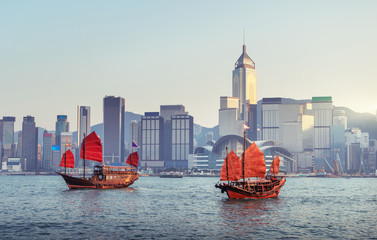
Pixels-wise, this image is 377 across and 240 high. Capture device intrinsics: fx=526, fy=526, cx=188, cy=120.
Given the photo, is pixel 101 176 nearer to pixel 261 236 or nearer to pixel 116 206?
pixel 116 206

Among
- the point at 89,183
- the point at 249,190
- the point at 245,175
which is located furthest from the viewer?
the point at 89,183

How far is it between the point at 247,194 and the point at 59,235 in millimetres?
51634

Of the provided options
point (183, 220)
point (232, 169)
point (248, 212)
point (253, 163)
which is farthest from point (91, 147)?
point (183, 220)

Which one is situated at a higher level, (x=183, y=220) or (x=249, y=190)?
(x=249, y=190)

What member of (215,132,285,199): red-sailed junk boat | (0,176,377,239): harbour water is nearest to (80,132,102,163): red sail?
(0,176,377,239): harbour water

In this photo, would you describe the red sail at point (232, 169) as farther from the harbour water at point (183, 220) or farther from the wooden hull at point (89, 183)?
the wooden hull at point (89, 183)

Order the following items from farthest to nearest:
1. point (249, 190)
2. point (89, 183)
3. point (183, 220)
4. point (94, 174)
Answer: point (94, 174)
point (89, 183)
point (249, 190)
point (183, 220)

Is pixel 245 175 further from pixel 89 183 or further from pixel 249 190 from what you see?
pixel 89 183

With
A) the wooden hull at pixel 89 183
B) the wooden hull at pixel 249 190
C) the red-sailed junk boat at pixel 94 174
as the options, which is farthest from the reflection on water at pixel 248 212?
the red-sailed junk boat at pixel 94 174

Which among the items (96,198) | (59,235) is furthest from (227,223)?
(96,198)

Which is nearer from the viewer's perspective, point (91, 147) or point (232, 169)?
point (232, 169)

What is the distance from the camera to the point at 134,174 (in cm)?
16188

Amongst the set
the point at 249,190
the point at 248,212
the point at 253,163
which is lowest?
the point at 248,212

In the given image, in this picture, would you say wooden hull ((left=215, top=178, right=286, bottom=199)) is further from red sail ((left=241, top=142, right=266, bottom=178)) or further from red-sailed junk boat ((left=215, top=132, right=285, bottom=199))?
red sail ((left=241, top=142, right=266, bottom=178))
